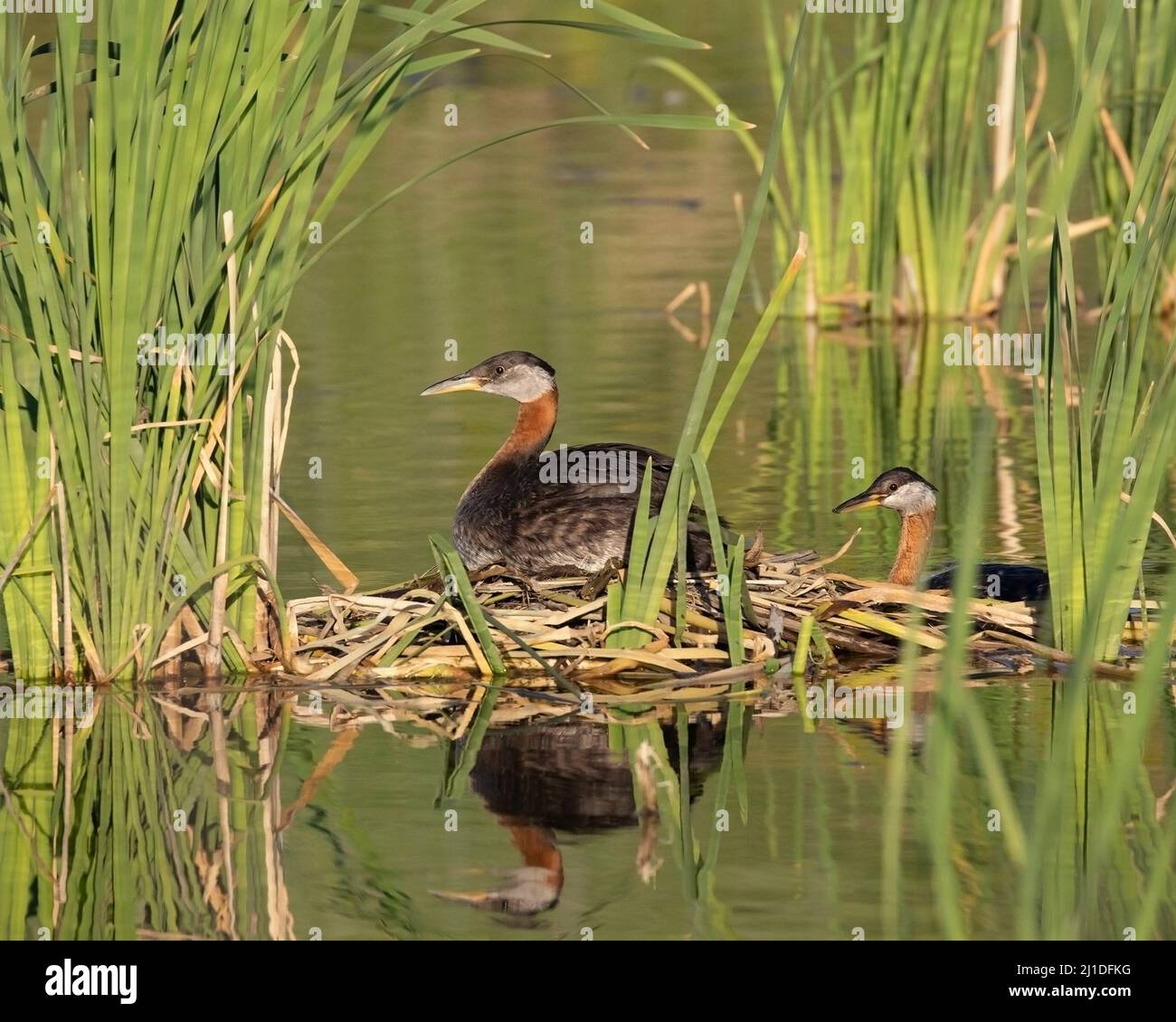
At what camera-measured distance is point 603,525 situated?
769 centimetres

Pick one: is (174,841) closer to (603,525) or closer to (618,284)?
(603,525)

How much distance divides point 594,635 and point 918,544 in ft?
5.21

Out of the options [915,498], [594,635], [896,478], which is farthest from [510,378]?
[594,635]

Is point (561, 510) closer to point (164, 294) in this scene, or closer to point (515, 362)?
point (515, 362)

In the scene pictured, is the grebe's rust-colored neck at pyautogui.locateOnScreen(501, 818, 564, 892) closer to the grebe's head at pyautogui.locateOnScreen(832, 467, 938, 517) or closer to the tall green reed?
the tall green reed

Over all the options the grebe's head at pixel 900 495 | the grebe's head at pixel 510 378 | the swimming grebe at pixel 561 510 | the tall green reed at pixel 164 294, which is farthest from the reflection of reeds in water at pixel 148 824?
the grebe's head at pixel 510 378

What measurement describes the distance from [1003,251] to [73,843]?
9.43 meters

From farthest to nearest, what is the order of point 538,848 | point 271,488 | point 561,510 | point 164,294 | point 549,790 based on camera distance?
point 561,510 < point 271,488 < point 164,294 < point 549,790 < point 538,848

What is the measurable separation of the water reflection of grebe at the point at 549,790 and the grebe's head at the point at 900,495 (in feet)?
6.25

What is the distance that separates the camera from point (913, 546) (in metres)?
7.69

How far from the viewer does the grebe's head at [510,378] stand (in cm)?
879

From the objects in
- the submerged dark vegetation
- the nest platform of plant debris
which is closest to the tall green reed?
the submerged dark vegetation

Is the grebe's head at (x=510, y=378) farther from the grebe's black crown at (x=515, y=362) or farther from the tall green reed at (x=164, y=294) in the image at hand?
the tall green reed at (x=164, y=294)
